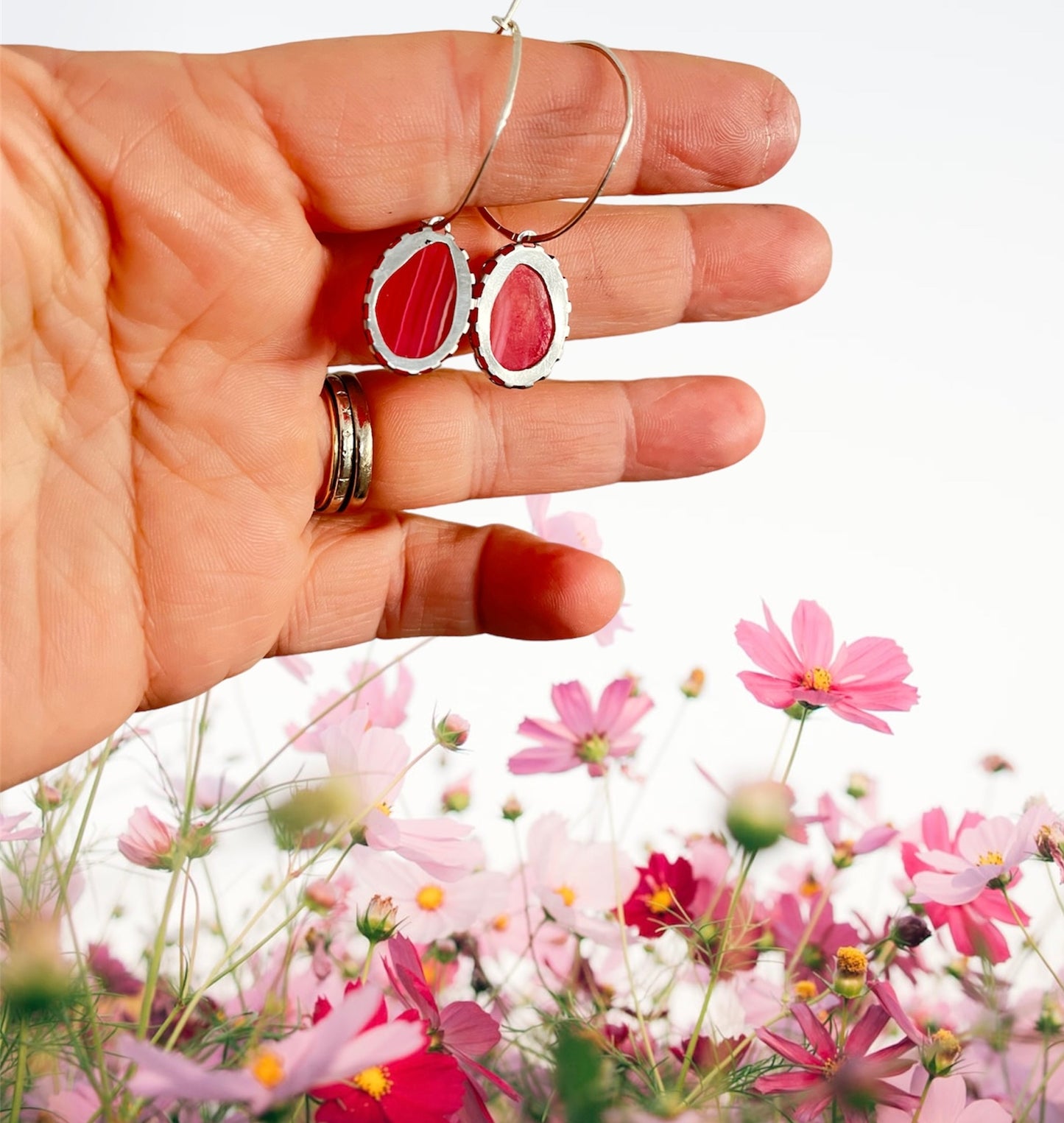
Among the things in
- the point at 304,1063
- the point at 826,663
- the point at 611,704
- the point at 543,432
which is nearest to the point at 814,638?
the point at 826,663

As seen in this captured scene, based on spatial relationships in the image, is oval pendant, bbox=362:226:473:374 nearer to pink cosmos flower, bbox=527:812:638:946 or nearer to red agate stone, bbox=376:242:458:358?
red agate stone, bbox=376:242:458:358

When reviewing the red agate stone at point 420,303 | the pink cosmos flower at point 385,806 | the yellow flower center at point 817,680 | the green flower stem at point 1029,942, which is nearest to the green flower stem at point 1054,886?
the green flower stem at point 1029,942

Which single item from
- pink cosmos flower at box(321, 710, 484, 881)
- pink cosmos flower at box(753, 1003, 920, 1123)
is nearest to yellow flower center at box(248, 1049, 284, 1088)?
pink cosmos flower at box(321, 710, 484, 881)

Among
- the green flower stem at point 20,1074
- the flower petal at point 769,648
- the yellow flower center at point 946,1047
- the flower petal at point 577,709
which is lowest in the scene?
the green flower stem at point 20,1074

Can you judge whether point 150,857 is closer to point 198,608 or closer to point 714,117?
point 198,608

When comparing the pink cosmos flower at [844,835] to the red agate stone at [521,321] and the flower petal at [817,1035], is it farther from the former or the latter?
the red agate stone at [521,321]

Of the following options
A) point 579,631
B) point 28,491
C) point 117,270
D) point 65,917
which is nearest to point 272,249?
point 117,270

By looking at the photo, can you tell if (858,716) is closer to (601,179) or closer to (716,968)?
(716,968)
